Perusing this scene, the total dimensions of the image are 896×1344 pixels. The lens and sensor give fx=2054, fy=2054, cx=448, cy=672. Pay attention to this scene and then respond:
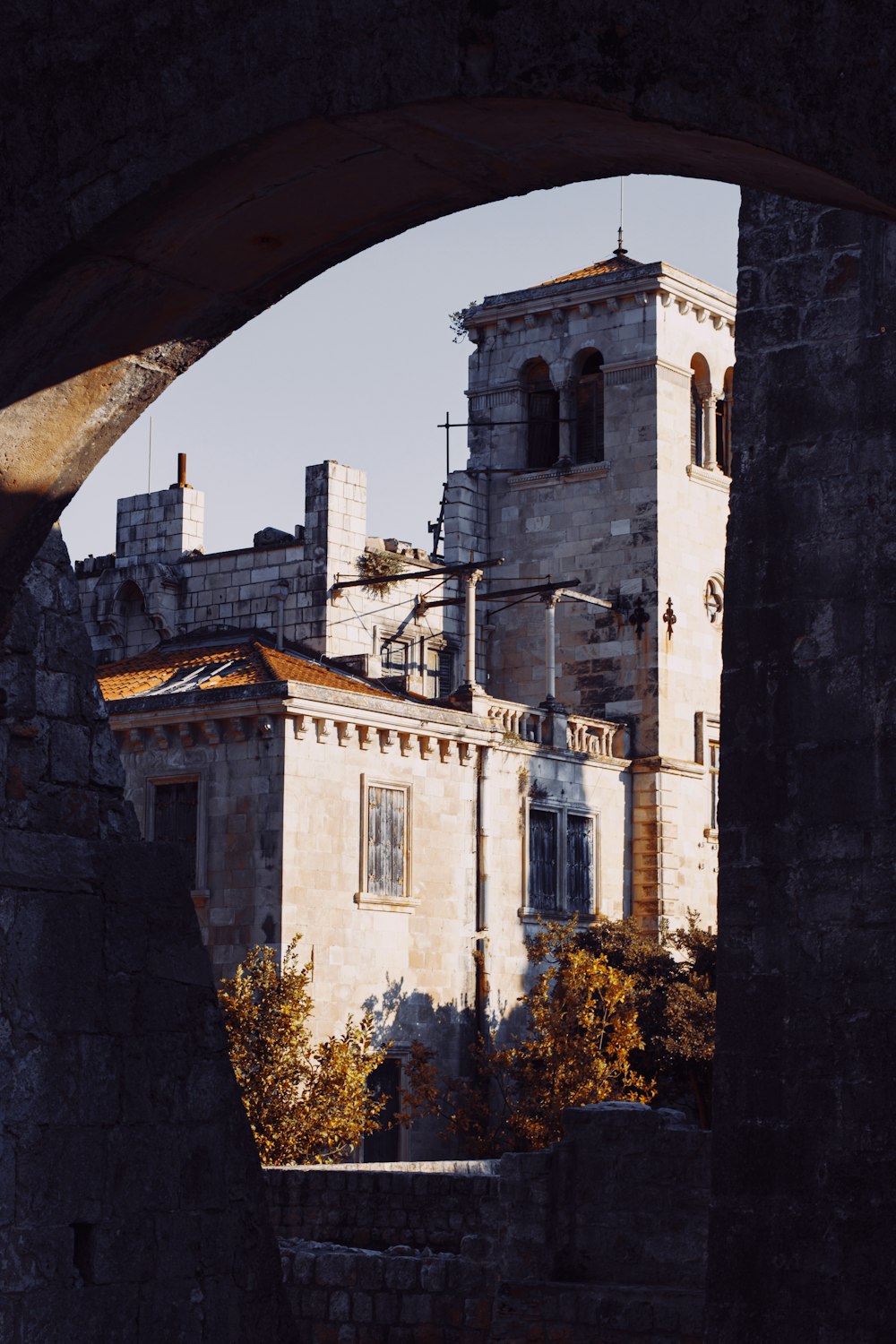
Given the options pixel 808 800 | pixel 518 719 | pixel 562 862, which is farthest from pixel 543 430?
pixel 808 800

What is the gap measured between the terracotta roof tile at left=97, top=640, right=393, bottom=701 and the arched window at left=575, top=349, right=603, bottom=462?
24.5ft

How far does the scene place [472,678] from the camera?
3172 centimetres

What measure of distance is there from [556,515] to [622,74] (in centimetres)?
3410

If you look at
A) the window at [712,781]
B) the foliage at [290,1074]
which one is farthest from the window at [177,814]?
the window at [712,781]

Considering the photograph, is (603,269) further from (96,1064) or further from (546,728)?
(96,1064)

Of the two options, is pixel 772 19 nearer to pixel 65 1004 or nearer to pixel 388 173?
pixel 388 173

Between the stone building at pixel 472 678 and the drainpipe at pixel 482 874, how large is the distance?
4 cm

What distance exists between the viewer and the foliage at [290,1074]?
24266 millimetres

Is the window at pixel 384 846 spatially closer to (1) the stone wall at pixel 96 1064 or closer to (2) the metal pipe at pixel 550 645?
(2) the metal pipe at pixel 550 645

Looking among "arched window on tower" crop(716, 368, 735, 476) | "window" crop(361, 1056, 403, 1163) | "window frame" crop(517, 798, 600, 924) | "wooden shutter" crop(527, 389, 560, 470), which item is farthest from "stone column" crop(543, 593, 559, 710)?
"window" crop(361, 1056, 403, 1163)

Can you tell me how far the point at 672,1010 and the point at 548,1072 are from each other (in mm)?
2383

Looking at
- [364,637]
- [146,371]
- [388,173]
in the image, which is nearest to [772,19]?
[388,173]

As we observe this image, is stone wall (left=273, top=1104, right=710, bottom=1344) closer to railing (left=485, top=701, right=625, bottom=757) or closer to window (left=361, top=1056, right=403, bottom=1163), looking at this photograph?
window (left=361, top=1056, right=403, bottom=1163)

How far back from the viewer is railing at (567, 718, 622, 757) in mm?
33031
